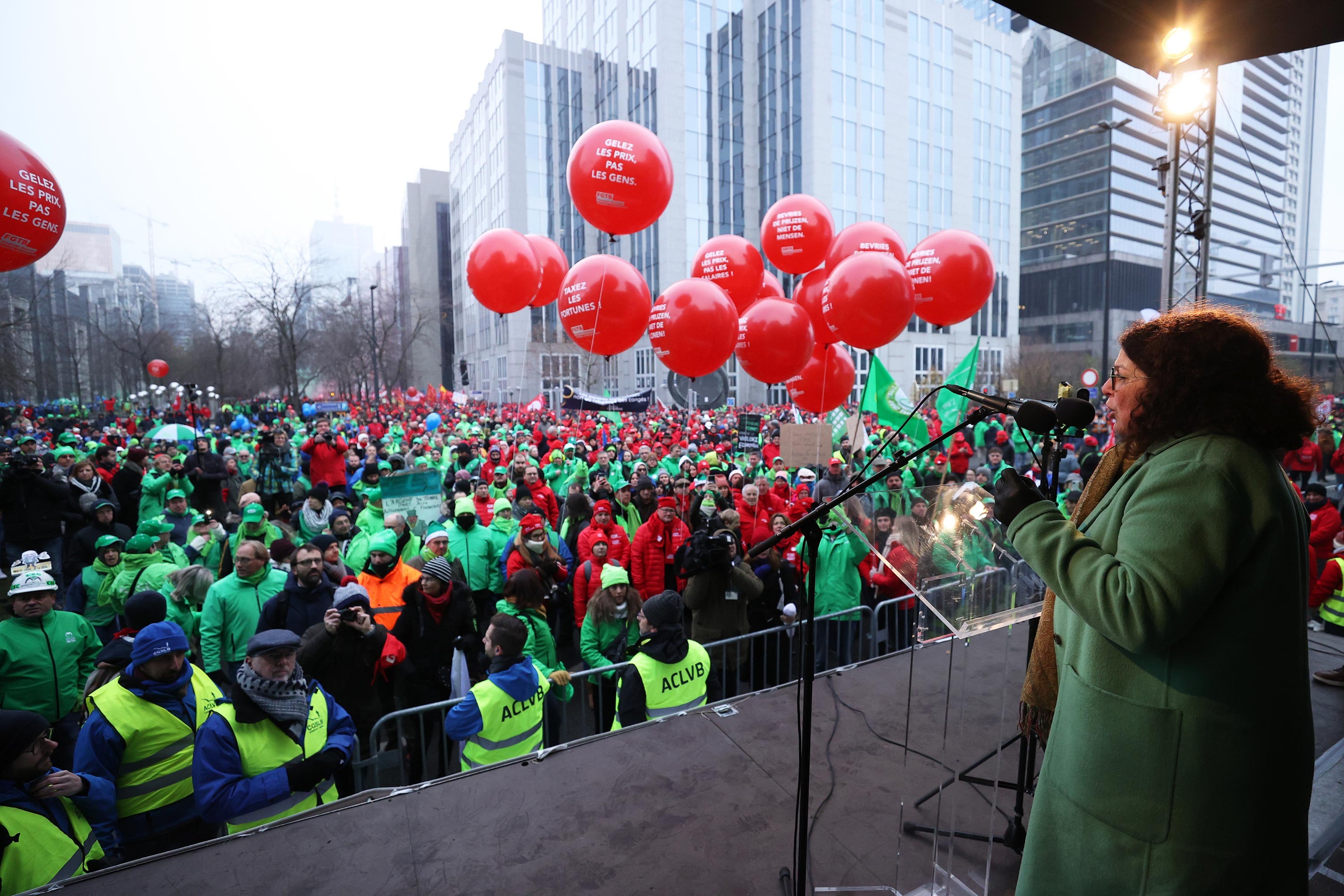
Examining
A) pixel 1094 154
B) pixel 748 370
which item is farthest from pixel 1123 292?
pixel 748 370

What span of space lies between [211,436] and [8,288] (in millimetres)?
5579

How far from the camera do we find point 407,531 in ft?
21.0

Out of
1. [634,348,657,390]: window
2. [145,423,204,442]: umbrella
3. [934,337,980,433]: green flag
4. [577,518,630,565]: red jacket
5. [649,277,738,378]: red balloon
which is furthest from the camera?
[634,348,657,390]: window

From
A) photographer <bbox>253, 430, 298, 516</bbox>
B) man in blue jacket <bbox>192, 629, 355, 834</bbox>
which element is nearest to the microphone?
man in blue jacket <bbox>192, 629, 355, 834</bbox>

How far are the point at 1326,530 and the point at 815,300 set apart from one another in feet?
18.9

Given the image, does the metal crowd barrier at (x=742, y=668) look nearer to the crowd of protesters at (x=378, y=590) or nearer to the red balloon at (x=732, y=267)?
the crowd of protesters at (x=378, y=590)

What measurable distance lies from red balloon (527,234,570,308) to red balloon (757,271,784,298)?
2.76 meters

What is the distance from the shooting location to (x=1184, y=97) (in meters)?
7.29

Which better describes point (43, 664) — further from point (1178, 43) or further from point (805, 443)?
point (1178, 43)

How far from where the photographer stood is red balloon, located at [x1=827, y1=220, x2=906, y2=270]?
8430 mm

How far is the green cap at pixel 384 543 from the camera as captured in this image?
5.27m

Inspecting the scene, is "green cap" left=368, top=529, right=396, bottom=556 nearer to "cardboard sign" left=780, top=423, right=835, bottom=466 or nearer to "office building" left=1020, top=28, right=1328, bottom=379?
"cardboard sign" left=780, top=423, right=835, bottom=466

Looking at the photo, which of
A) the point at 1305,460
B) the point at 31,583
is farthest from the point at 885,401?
the point at 1305,460

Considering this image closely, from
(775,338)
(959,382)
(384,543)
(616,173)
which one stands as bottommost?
(384,543)
